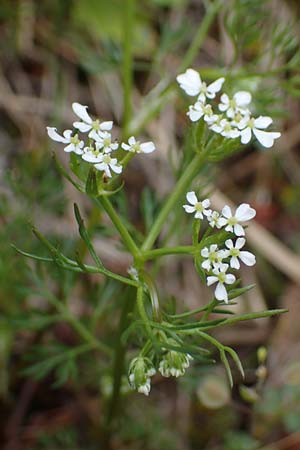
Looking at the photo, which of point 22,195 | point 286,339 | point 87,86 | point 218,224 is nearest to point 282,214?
point 286,339

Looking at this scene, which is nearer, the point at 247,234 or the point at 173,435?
the point at 173,435

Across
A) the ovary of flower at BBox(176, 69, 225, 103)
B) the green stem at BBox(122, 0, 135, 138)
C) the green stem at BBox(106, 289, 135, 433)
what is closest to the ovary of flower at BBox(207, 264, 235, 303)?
the green stem at BBox(106, 289, 135, 433)

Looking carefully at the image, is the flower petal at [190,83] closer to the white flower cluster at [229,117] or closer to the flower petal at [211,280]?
the white flower cluster at [229,117]

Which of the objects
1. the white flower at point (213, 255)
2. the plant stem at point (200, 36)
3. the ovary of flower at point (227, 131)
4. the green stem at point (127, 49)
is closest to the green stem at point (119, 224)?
the white flower at point (213, 255)

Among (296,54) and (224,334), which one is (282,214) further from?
(296,54)

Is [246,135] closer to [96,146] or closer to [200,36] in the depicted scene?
[96,146]
